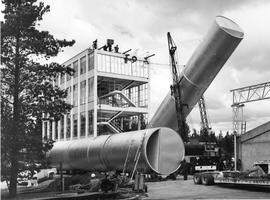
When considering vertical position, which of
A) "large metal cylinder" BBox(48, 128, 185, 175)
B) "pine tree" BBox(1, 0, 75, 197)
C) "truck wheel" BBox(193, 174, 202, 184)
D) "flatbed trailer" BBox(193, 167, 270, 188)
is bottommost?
"truck wheel" BBox(193, 174, 202, 184)

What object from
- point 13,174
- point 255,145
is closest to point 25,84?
point 13,174

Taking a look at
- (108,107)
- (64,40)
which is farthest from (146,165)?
(108,107)

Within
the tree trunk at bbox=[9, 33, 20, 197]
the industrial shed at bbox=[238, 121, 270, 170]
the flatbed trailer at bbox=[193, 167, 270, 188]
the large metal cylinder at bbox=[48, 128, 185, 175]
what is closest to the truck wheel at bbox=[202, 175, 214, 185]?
the flatbed trailer at bbox=[193, 167, 270, 188]

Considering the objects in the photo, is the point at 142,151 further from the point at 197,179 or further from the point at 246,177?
the point at 197,179

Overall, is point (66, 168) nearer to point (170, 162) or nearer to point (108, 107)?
point (170, 162)

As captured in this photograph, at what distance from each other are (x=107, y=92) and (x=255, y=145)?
31113 millimetres

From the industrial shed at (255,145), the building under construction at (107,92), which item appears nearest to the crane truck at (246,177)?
the industrial shed at (255,145)

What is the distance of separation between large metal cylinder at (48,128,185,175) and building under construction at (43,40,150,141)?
104 ft

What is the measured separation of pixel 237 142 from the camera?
34.2 m

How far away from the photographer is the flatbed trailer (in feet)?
64.8

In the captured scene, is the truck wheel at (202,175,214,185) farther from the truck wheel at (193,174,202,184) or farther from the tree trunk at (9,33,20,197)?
the tree trunk at (9,33,20,197)

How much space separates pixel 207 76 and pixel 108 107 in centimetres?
3064

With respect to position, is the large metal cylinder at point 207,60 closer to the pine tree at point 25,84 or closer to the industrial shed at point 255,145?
the industrial shed at point 255,145

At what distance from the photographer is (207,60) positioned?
26812 mm
